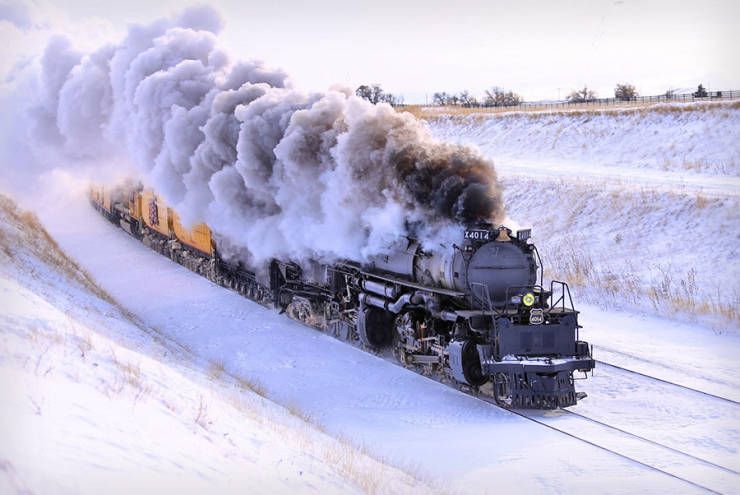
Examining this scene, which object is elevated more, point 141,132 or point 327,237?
point 141,132

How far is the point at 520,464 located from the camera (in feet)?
36.3

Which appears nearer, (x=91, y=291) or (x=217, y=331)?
(x=217, y=331)

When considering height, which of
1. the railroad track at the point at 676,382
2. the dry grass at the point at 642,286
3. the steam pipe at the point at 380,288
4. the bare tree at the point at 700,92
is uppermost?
the bare tree at the point at 700,92

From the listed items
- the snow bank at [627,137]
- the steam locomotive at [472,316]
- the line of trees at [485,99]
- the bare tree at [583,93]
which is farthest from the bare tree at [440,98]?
the steam locomotive at [472,316]

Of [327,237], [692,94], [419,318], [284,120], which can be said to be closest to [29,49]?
[284,120]

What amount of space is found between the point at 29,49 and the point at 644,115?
30547mm

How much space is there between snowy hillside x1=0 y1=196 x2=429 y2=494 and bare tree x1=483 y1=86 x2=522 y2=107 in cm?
5686

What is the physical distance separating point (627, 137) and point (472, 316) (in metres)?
32.2

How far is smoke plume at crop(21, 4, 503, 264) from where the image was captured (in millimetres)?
14594

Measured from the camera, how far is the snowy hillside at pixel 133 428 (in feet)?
23.2

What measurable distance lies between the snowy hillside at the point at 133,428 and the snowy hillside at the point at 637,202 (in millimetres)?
Result: 12512

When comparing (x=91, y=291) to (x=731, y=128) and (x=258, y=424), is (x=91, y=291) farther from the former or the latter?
(x=731, y=128)

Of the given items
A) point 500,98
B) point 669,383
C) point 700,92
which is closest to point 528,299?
point 669,383

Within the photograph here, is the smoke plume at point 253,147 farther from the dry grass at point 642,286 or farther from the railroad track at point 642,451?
the dry grass at point 642,286
